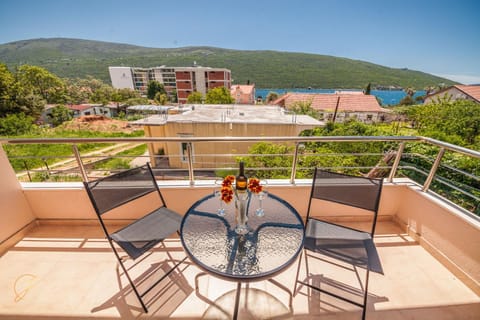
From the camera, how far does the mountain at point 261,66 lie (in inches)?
1791

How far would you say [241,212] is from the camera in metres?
1.18

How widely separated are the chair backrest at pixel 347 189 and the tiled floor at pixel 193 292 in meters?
0.49

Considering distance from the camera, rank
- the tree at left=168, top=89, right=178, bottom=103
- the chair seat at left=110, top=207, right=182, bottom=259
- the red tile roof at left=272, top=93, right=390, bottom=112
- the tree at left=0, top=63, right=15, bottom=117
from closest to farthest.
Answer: the chair seat at left=110, top=207, right=182, bottom=259, the tree at left=0, top=63, right=15, bottom=117, the red tile roof at left=272, top=93, right=390, bottom=112, the tree at left=168, top=89, right=178, bottom=103

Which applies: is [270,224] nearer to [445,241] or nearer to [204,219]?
Answer: [204,219]

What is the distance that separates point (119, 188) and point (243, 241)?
1.17 m

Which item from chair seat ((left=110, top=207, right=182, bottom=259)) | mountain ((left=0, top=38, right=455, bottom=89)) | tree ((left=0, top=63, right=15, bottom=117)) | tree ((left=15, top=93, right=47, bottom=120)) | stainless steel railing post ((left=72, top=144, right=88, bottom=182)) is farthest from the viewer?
mountain ((left=0, top=38, right=455, bottom=89))

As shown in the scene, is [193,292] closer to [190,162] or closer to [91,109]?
[190,162]

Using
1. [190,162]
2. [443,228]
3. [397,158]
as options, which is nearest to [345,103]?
[397,158]

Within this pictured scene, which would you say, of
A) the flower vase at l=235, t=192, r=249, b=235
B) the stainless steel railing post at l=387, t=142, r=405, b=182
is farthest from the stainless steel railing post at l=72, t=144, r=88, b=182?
the stainless steel railing post at l=387, t=142, r=405, b=182

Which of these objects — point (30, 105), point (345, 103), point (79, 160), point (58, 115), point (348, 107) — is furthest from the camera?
point (58, 115)

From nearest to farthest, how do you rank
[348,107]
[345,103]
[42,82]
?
[348,107] → [345,103] → [42,82]

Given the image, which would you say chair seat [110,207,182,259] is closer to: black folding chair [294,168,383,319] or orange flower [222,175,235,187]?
orange flower [222,175,235,187]

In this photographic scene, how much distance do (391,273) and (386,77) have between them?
193ft

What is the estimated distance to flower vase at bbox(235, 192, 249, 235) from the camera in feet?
3.77
